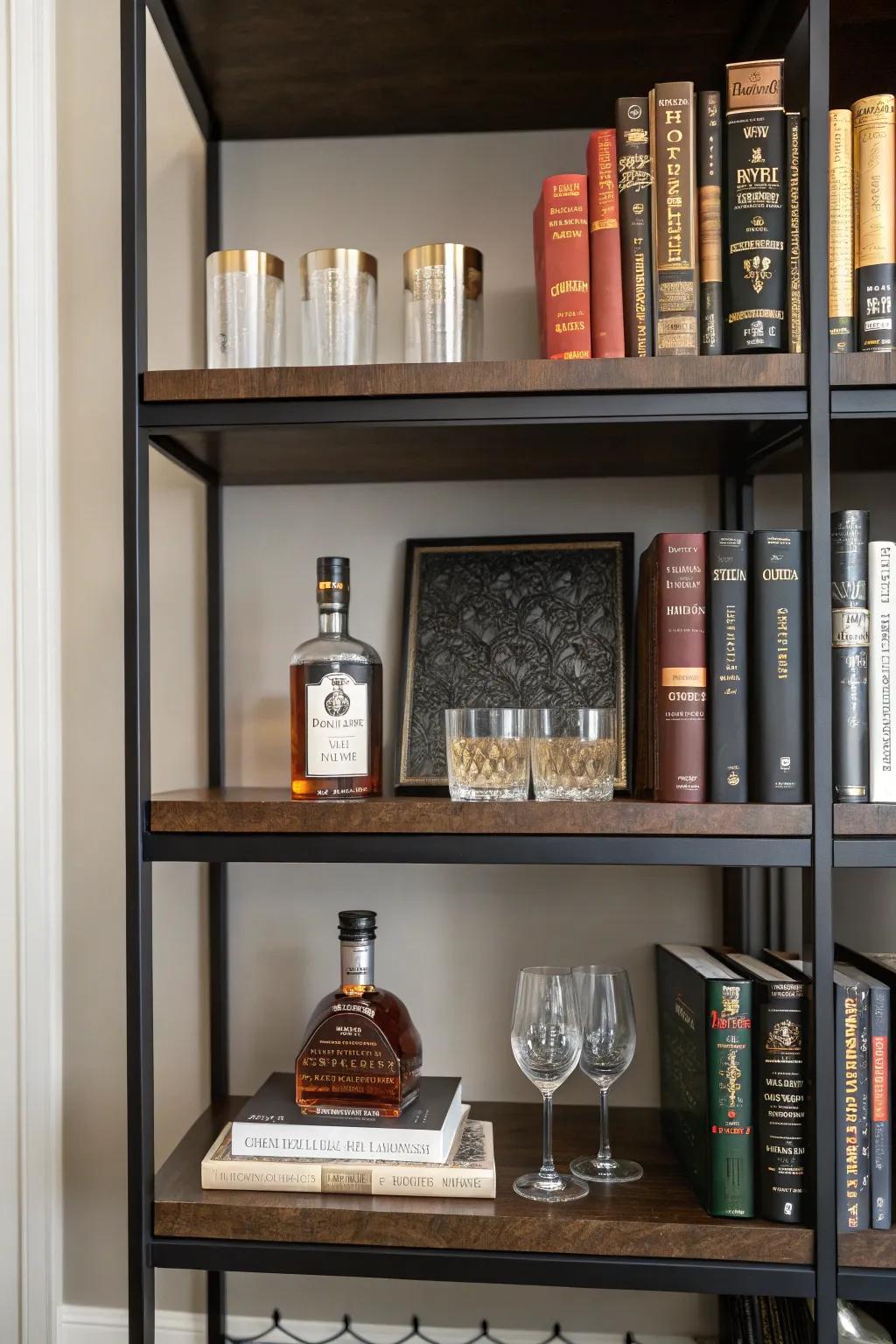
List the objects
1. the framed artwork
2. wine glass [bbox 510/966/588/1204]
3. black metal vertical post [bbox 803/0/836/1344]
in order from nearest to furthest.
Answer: black metal vertical post [bbox 803/0/836/1344] → wine glass [bbox 510/966/588/1204] → the framed artwork

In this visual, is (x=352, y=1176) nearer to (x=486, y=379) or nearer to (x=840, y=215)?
(x=486, y=379)

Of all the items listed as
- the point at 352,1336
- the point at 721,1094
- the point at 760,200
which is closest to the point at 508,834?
the point at 721,1094

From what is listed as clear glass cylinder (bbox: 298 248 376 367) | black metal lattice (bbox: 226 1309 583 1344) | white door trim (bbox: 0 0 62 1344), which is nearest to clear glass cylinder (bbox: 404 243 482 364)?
clear glass cylinder (bbox: 298 248 376 367)

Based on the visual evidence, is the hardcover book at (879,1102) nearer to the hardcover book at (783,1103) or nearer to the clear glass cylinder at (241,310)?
the hardcover book at (783,1103)

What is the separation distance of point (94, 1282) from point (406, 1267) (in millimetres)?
635

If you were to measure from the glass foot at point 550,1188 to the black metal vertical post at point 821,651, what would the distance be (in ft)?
0.75

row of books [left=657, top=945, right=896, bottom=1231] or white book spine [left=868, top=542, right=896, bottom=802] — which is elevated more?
white book spine [left=868, top=542, right=896, bottom=802]

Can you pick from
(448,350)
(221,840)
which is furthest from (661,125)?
(221,840)

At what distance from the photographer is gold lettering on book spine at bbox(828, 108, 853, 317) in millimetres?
1041

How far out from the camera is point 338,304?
1.13m

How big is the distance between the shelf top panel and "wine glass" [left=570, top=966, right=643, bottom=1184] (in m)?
0.57

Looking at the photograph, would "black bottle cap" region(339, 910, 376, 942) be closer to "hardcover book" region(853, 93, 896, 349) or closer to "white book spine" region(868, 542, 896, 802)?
"white book spine" region(868, 542, 896, 802)

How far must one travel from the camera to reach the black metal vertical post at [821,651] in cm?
99

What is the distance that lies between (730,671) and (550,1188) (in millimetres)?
541
